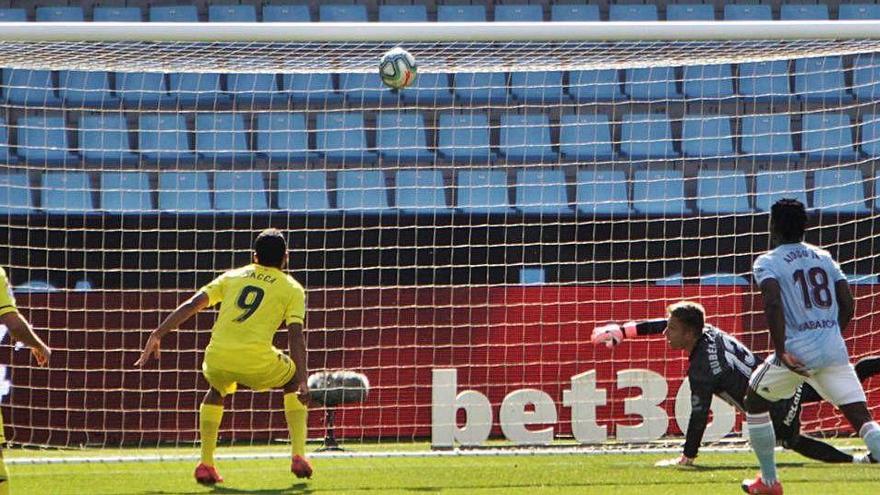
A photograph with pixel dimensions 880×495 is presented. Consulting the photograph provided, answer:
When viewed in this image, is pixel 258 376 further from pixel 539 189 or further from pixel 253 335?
pixel 539 189

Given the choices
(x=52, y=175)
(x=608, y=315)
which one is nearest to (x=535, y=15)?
(x=52, y=175)

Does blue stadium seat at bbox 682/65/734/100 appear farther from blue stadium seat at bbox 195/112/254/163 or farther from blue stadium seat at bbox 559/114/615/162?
blue stadium seat at bbox 195/112/254/163

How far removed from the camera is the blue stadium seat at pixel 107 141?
17297 mm

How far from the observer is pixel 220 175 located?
60.3 ft

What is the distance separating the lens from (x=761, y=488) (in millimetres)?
7156

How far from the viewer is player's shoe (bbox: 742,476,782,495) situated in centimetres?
711

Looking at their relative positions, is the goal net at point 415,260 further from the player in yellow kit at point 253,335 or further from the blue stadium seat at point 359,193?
the player in yellow kit at point 253,335

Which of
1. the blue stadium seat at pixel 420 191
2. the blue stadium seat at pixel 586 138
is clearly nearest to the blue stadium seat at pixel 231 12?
the blue stadium seat at pixel 420 191

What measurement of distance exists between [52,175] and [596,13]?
8.33m

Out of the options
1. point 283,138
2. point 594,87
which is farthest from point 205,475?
point 594,87

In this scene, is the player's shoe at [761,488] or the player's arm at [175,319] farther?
the player's arm at [175,319]

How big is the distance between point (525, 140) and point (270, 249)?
10305mm

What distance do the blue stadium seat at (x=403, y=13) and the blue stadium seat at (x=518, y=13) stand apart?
1.11 meters

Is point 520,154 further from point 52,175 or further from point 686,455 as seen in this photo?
point 686,455
